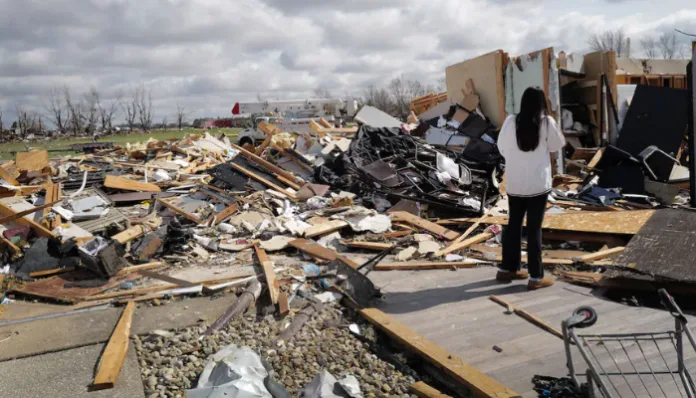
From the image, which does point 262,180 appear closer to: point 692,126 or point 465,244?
point 465,244

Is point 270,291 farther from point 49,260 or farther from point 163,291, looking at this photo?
point 49,260

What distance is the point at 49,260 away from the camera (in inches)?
240

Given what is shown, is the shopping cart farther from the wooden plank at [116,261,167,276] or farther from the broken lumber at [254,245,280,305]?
the wooden plank at [116,261,167,276]

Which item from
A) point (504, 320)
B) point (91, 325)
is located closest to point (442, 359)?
point (504, 320)

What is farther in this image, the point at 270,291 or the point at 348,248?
the point at 348,248

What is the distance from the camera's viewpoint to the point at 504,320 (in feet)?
14.0

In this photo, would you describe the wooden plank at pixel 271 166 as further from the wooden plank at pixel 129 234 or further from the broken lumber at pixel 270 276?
the broken lumber at pixel 270 276

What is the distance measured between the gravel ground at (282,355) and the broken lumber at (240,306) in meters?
0.06

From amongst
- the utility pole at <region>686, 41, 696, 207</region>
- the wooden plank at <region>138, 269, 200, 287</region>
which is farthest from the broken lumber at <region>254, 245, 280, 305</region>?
the utility pole at <region>686, 41, 696, 207</region>

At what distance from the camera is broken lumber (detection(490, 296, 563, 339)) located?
394 cm

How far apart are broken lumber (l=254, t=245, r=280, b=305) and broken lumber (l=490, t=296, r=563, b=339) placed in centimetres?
201

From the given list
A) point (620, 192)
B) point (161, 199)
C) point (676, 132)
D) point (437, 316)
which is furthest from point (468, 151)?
point (437, 316)

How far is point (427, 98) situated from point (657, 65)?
6984mm

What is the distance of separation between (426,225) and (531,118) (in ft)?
10.8
